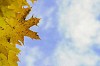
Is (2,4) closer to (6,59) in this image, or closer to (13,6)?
(13,6)

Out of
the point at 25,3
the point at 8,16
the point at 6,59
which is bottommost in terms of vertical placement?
the point at 6,59

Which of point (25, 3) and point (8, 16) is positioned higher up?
point (25, 3)

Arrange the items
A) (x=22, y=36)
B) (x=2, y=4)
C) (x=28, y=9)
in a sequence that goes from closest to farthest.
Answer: (x=2, y=4) < (x=22, y=36) < (x=28, y=9)

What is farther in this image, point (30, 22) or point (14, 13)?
point (30, 22)

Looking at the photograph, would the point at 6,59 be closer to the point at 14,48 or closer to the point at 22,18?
the point at 14,48

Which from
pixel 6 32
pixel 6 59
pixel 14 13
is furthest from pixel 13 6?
pixel 6 59

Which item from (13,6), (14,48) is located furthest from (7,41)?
(13,6)

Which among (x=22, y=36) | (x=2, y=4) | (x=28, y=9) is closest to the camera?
(x=2, y=4)
